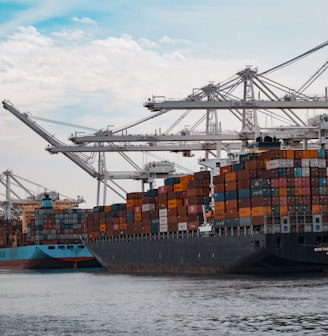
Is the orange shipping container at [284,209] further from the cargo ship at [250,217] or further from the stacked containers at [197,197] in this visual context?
the stacked containers at [197,197]

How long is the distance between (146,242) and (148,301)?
114 ft

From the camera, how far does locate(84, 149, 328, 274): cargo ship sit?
6312 centimetres

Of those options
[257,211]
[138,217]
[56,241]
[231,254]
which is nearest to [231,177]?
[257,211]

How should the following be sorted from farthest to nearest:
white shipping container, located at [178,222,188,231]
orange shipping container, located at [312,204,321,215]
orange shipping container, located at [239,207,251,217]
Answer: white shipping container, located at [178,222,188,231] → orange shipping container, located at [239,207,251,217] → orange shipping container, located at [312,204,321,215]

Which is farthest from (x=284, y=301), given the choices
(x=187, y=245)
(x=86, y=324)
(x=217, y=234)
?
(x=187, y=245)

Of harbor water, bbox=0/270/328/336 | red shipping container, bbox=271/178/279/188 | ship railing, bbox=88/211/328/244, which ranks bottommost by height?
harbor water, bbox=0/270/328/336

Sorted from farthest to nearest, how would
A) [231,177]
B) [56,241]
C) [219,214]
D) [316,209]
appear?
[56,241], [219,214], [231,177], [316,209]

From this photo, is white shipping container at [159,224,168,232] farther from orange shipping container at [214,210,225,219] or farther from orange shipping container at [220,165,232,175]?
orange shipping container at [220,165,232,175]

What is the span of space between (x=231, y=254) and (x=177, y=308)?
24.2 metres

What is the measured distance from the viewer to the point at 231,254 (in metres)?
67.3

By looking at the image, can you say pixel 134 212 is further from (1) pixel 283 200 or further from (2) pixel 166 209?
(1) pixel 283 200

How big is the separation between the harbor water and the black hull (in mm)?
2057

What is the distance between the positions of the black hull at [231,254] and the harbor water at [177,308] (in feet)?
6.75

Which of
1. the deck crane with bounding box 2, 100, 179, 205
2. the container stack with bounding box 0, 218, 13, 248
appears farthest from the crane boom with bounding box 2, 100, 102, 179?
the container stack with bounding box 0, 218, 13, 248
